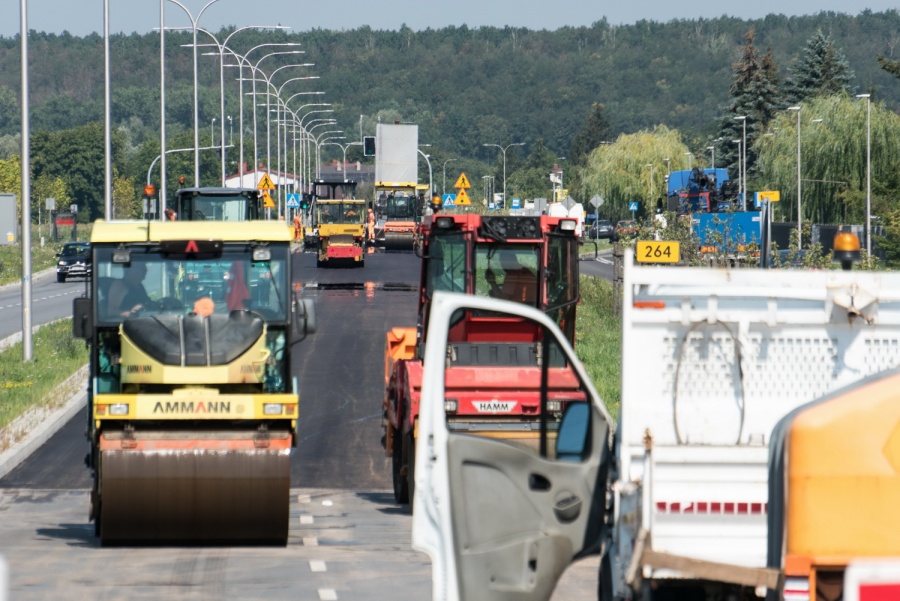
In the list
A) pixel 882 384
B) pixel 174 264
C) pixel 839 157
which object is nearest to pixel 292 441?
pixel 174 264

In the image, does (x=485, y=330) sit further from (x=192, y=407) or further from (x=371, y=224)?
(x=371, y=224)

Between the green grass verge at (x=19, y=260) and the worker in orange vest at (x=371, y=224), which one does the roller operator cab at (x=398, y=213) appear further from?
the green grass verge at (x=19, y=260)

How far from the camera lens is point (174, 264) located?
531 inches

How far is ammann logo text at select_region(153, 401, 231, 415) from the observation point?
1274 centimetres

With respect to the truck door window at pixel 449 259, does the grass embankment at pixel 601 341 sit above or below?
below

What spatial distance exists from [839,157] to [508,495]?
220 feet

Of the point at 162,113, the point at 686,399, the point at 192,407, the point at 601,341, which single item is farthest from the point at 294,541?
the point at 162,113

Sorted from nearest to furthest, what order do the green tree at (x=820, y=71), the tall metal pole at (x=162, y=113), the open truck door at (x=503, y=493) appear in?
the open truck door at (x=503, y=493)
the tall metal pole at (x=162, y=113)
the green tree at (x=820, y=71)

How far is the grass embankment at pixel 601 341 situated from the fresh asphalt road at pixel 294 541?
3.67 metres

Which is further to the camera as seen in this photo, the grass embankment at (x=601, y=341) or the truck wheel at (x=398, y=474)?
the grass embankment at (x=601, y=341)

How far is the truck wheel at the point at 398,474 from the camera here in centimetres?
1576

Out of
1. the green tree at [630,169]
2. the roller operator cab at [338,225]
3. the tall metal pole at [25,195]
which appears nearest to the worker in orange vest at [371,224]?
the roller operator cab at [338,225]

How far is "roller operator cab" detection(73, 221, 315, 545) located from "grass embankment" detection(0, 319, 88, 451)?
682 cm

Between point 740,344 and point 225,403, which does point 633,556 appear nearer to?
point 740,344
